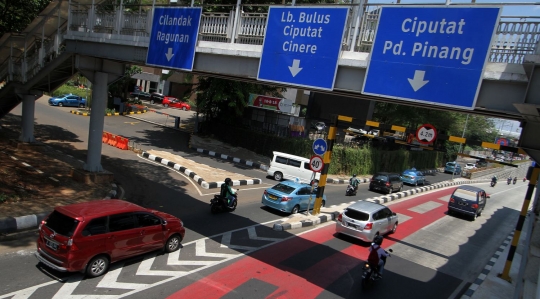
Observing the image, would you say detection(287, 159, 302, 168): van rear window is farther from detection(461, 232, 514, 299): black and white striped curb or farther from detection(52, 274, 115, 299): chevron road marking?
detection(52, 274, 115, 299): chevron road marking

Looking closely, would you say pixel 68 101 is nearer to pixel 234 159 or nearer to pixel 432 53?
pixel 234 159

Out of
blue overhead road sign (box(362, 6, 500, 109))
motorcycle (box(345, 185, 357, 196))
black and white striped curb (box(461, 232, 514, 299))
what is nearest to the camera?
blue overhead road sign (box(362, 6, 500, 109))

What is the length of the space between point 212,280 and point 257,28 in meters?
6.59

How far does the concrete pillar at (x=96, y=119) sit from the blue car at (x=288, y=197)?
7.51m

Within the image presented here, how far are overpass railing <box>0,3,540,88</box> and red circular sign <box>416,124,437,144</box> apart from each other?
14.1ft

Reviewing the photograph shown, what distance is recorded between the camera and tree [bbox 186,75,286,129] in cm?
2900

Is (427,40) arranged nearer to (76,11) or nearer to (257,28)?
(257,28)

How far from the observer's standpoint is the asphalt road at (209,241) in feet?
26.3

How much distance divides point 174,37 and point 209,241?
637 cm

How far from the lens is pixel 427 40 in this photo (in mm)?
7145

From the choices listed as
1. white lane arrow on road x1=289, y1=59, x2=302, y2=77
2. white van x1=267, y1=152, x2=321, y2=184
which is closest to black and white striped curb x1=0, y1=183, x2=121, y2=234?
white lane arrow on road x1=289, y1=59, x2=302, y2=77

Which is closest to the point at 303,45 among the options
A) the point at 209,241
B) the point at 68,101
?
the point at 209,241

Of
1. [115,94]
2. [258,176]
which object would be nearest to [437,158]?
[258,176]

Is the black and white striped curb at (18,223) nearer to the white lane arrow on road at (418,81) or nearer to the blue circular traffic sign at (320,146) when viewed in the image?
the blue circular traffic sign at (320,146)
